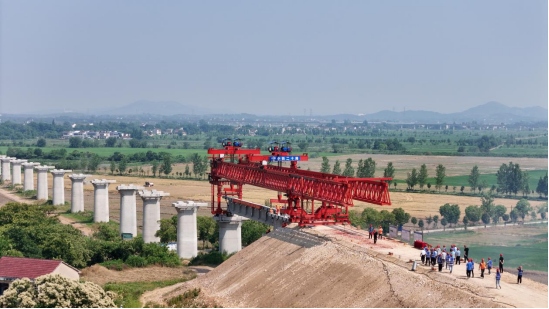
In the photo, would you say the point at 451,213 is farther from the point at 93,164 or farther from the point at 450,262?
the point at 93,164

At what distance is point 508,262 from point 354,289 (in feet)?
92.3

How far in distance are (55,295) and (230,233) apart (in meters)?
28.2

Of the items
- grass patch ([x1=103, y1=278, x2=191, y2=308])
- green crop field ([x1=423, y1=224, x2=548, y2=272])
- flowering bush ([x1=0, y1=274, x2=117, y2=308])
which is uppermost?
flowering bush ([x1=0, y1=274, x2=117, y2=308])

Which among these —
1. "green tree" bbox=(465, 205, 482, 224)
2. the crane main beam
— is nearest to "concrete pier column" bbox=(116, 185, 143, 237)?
the crane main beam

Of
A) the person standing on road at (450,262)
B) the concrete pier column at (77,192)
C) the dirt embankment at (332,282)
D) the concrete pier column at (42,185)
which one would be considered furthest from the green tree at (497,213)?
the person standing on road at (450,262)

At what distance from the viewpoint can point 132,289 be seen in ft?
161

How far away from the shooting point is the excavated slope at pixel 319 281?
113 ft

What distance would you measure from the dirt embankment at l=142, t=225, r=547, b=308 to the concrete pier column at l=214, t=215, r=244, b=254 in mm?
12344

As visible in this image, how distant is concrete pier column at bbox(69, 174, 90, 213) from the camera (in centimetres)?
9284

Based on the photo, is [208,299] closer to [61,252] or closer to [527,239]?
[61,252]

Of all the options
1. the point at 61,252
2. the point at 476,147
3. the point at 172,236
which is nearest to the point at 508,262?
the point at 172,236

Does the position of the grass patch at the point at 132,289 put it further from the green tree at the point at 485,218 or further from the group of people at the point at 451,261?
the green tree at the point at 485,218

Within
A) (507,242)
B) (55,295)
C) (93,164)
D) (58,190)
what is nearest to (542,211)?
(507,242)

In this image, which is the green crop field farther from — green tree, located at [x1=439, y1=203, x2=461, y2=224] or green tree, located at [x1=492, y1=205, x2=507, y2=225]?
green tree, located at [x1=439, y1=203, x2=461, y2=224]
